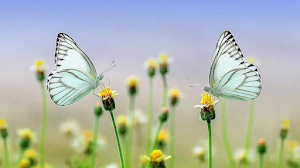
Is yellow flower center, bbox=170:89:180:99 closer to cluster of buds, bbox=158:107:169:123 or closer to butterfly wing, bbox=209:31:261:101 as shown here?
cluster of buds, bbox=158:107:169:123

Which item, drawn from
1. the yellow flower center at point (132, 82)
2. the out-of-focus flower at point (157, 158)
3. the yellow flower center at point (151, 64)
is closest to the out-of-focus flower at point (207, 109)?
the out-of-focus flower at point (157, 158)

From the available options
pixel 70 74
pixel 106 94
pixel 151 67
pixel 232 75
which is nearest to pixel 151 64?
pixel 151 67

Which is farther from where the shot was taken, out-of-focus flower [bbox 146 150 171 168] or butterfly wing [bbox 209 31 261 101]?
butterfly wing [bbox 209 31 261 101]

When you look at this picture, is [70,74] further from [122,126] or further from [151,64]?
[151,64]

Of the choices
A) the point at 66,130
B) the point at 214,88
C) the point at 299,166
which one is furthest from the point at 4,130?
the point at 299,166

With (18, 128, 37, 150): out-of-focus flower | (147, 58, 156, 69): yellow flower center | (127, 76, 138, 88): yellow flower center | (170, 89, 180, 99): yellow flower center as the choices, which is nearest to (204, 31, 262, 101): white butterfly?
(170, 89, 180, 99): yellow flower center

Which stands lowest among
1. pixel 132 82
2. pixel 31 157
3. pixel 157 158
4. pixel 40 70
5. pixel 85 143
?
pixel 31 157

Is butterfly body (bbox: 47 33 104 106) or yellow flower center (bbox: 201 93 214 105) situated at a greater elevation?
butterfly body (bbox: 47 33 104 106)

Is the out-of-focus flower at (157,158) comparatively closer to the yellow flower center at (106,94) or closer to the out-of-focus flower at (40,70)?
the yellow flower center at (106,94)
